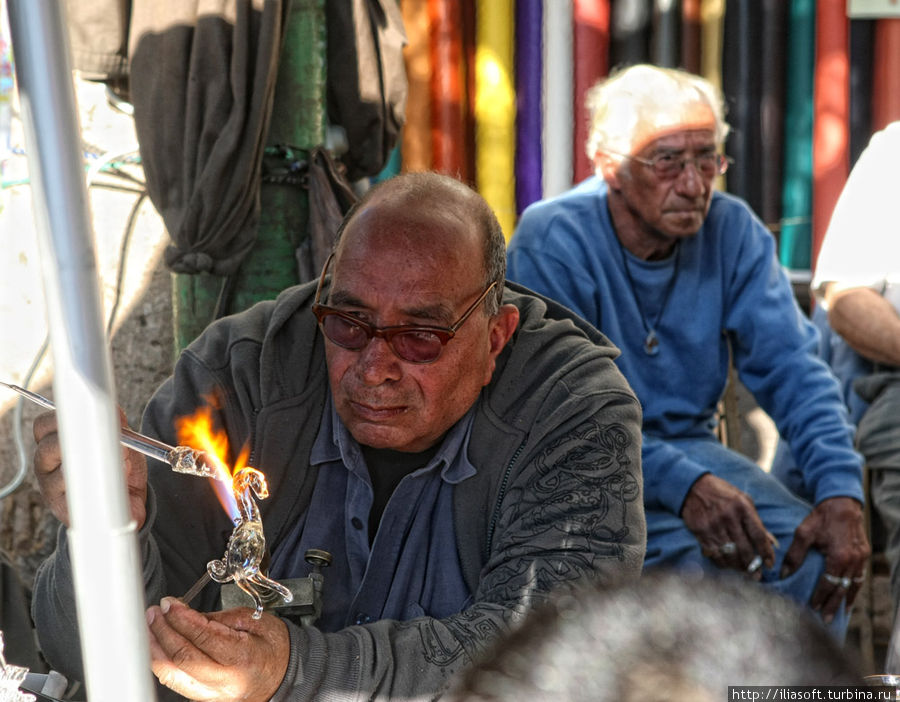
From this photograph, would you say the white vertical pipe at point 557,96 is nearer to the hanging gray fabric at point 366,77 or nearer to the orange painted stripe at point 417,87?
the orange painted stripe at point 417,87

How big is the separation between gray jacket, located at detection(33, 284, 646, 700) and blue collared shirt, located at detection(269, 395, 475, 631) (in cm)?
3

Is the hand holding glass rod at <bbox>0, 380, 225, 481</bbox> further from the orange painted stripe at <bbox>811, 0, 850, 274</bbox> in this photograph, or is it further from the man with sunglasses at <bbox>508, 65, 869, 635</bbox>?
the orange painted stripe at <bbox>811, 0, 850, 274</bbox>

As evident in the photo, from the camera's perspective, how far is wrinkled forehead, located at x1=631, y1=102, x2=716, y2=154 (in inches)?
134

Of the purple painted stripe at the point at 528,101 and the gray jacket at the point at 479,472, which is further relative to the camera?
the purple painted stripe at the point at 528,101

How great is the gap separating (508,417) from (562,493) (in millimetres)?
220

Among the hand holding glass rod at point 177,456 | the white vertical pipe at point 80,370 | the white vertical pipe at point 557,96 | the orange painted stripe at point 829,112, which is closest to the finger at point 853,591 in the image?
the orange painted stripe at point 829,112

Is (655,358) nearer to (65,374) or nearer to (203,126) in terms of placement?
(203,126)

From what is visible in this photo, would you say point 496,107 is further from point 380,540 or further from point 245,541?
point 245,541

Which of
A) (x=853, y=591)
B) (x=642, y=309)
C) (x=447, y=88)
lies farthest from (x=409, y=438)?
(x=447, y=88)

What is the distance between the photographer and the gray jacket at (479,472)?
193 centimetres

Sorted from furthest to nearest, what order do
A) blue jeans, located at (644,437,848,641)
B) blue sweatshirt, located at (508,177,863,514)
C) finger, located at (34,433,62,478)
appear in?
1. blue sweatshirt, located at (508,177,863,514)
2. blue jeans, located at (644,437,848,641)
3. finger, located at (34,433,62,478)

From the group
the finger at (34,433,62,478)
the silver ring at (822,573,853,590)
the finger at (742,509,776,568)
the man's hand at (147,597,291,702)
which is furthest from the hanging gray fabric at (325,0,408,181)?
the man's hand at (147,597,291,702)

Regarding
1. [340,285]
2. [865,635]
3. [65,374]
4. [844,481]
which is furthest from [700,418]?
[65,374]

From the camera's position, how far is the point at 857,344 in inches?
137
